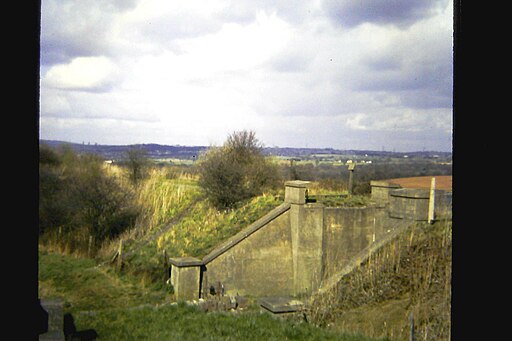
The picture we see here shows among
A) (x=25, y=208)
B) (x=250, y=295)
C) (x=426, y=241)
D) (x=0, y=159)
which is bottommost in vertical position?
(x=250, y=295)

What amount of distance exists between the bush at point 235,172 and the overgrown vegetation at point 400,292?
25.0ft

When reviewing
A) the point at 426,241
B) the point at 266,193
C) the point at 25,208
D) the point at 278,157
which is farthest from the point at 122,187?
the point at 25,208

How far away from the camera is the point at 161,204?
21.4m

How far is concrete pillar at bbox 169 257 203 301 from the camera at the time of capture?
13984 mm

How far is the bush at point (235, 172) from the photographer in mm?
19234

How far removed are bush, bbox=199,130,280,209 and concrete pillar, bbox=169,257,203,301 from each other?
5154 mm

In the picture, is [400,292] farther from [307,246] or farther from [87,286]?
[87,286]

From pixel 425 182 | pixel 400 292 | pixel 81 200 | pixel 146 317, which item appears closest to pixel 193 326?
pixel 146 317

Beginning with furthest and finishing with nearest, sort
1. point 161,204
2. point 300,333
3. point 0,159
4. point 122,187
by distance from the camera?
point 161,204
point 122,187
point 300,333
point 0,159

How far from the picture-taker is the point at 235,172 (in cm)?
1942

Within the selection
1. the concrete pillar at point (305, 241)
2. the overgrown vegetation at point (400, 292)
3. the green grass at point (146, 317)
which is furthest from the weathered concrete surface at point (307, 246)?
the green grass at point (146, 317)

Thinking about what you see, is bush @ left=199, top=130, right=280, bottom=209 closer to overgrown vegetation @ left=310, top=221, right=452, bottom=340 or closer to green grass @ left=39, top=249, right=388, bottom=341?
green grass @ left=39, top=249, right=388, bottom=341

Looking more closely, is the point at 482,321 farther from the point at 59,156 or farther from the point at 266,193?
the point at 266,193

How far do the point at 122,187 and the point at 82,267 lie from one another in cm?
431
